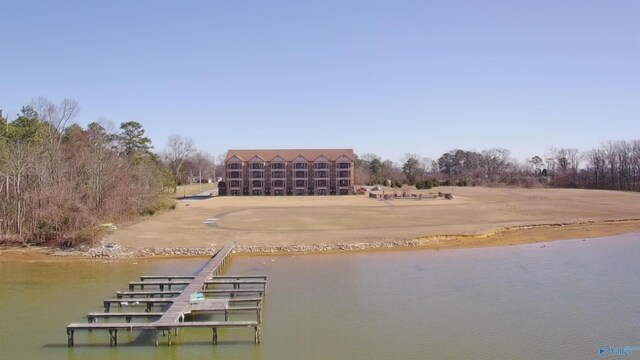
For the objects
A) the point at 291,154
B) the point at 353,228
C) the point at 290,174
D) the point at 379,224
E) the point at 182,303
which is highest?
the point at 291,154

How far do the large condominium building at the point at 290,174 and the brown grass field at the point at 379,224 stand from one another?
2948 cm

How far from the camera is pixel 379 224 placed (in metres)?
50.8

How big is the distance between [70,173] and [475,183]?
106 meters

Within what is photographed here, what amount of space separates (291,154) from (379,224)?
5469 cm

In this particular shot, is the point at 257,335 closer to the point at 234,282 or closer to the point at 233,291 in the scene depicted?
the point at 233,291

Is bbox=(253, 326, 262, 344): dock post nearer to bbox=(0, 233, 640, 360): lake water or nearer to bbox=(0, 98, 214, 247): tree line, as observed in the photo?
bbox=(0, 233, 640, 360): lake water

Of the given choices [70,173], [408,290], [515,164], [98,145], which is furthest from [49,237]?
[515,164]

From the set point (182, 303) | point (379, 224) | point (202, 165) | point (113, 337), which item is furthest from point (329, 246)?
point (202, 165)

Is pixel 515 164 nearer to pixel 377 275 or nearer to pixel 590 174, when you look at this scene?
Result: pixel 590 174

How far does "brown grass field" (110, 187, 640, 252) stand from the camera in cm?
4216

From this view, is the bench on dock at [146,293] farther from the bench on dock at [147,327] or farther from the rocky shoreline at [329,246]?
the rocky shoreline at [329,246]

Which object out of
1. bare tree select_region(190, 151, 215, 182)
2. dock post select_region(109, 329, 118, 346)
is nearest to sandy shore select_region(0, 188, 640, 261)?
dock post select_region(109, 329, 118, 346)

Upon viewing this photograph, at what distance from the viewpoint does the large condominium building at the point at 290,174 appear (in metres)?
101

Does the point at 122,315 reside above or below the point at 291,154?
below
